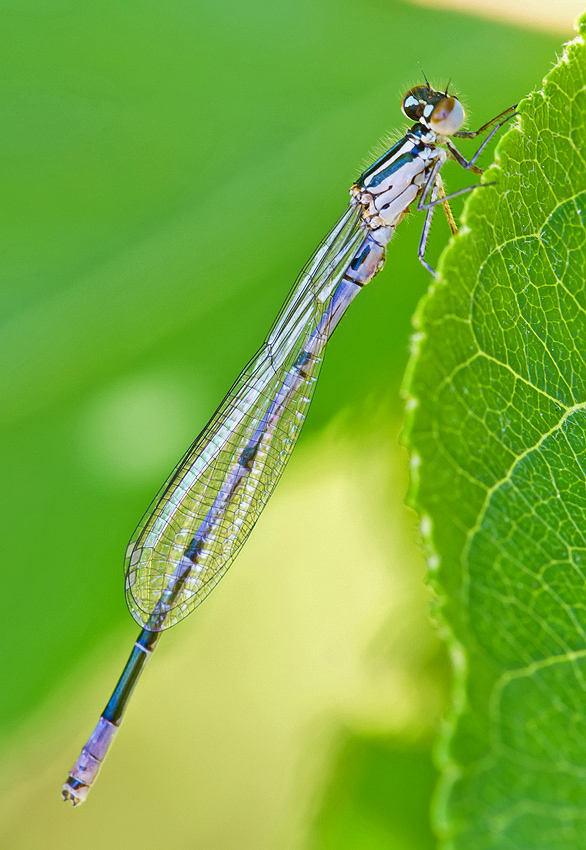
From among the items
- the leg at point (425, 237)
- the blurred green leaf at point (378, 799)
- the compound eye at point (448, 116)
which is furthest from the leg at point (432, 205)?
the blurred green leaf at point (378, 799)

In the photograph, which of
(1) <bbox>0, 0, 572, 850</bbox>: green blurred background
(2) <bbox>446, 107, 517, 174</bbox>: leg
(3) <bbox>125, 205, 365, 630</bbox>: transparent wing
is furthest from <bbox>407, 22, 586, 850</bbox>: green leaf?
(3) <bbox>125, 205, 365, 630</bbox>: transparent wing

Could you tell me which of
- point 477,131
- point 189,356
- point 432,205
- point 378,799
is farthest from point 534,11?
point 378,799

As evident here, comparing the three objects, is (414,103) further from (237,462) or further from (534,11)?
(237,462)

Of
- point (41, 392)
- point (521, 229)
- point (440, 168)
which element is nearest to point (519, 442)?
point (521, 229)

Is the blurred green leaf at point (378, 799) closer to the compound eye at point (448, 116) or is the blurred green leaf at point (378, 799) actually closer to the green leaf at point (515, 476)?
the green leaf at point (515, 476)

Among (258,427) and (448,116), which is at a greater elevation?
(448,116)

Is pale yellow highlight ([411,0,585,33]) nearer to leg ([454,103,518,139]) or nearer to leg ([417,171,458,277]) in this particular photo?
leg ([454,103,518,139])

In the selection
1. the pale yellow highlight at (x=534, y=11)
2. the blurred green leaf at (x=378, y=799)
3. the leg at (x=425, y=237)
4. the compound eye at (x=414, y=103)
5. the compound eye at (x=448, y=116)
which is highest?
the pale yellow highlight at (x=534, y=11)

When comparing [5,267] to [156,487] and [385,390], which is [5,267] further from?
[385,390]
